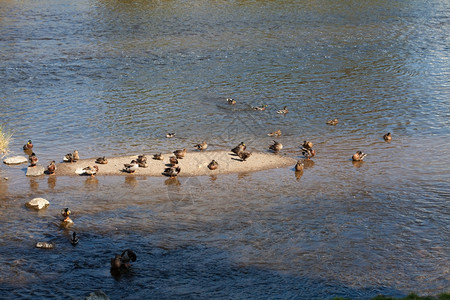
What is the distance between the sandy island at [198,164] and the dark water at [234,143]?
621mm

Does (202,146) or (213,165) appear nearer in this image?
(213,165)

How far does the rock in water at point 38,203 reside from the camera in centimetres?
1900

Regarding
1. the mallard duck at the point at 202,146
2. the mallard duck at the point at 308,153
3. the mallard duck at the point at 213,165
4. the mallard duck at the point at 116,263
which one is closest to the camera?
the mallard duck at the point at 116,263

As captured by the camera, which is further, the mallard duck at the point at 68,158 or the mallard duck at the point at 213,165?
the mallard duck at the point at 68,158

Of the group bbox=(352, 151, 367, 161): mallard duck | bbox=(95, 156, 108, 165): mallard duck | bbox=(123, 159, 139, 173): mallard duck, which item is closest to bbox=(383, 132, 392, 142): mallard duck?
bbox=(352, 151, 367, 161): mallard duck

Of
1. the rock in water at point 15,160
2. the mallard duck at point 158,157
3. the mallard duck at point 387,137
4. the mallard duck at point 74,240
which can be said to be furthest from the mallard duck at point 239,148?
the mallard duck at point 74,240

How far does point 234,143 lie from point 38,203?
9904mm

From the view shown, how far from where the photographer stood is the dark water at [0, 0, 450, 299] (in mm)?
15461

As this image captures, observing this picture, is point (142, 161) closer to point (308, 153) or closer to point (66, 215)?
point (66, 215)

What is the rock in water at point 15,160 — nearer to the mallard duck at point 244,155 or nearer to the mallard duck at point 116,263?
the mallard duck at point 244,155

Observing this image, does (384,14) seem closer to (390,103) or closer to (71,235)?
(390,103)

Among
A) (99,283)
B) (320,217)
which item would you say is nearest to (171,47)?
(320,217)

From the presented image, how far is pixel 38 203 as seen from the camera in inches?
750

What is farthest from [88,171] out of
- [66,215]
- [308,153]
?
[308,153]
